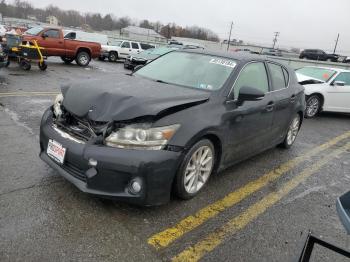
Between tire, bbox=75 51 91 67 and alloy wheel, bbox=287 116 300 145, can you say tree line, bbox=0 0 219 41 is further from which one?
alloy wheel, bbox=287 116 300 145

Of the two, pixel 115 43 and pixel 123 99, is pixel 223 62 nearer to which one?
pixel 123 99

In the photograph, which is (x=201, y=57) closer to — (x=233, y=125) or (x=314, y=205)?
(x=233, y=125)

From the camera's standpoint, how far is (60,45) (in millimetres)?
17234

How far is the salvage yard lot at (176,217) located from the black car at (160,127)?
10.6 inches

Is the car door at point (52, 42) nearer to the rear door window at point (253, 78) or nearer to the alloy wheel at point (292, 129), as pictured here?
→ the alloy wheel at point (292, 129)

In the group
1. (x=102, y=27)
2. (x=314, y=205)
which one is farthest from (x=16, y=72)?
(x=102, y=27)

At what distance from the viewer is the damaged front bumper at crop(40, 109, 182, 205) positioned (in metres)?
2.99

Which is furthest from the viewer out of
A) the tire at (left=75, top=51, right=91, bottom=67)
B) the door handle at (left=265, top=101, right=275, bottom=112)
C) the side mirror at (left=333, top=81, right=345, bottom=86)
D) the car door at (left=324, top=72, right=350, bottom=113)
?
the tire at (left=75, top=51, right=91, bottom=67)

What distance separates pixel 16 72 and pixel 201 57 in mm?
9900

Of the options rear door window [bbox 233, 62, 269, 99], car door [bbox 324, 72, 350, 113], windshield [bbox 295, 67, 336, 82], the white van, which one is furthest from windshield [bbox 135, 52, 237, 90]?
the white van

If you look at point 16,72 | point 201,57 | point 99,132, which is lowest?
point 16,72

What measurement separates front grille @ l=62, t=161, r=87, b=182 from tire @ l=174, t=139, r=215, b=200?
0.90 meters

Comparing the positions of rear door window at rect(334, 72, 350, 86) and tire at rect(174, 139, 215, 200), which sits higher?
rear door window at rect(334, 72, 350, 86)

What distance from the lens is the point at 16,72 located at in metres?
12.2
